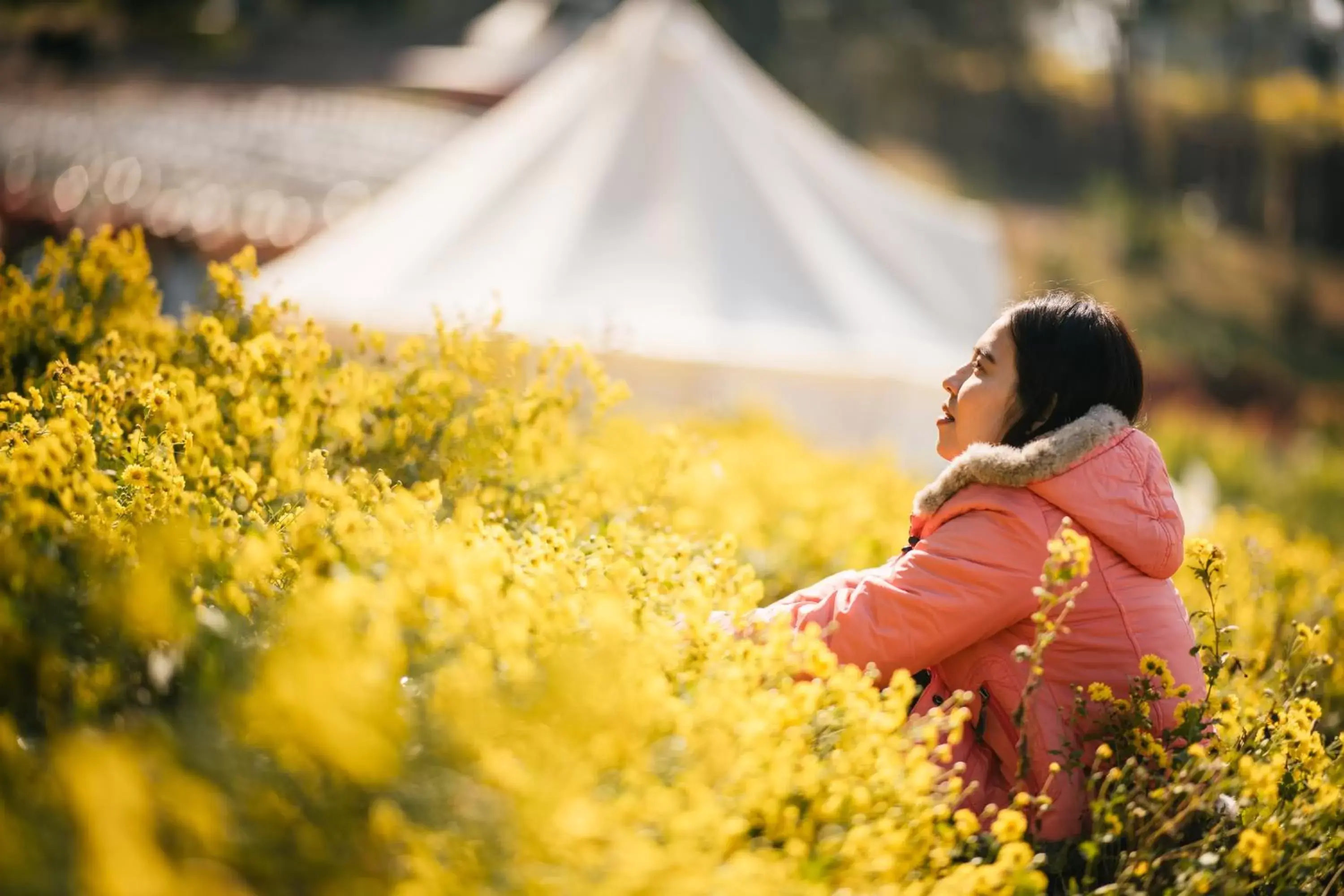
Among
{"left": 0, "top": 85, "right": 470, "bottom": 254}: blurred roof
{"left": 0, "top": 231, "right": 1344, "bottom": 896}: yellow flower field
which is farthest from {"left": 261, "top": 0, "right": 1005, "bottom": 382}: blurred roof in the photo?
{"left": 0, "top": 85, "right": 470, "bottom": 254}: blurred roof

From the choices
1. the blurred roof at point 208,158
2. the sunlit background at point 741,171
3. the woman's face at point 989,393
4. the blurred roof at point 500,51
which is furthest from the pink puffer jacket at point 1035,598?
the blurred roof at point 500,51

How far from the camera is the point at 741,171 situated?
5664 mm

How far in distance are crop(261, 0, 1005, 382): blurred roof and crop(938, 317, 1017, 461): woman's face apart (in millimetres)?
2080

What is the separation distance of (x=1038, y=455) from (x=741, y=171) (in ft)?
12.3

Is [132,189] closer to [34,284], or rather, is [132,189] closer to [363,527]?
[34,284]

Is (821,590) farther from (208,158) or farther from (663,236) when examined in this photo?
(208,158)

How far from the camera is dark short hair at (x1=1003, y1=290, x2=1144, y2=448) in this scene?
2270 millimetres

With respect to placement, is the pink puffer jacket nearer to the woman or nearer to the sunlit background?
the woman

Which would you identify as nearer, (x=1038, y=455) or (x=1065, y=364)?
(x=1038, y=455)

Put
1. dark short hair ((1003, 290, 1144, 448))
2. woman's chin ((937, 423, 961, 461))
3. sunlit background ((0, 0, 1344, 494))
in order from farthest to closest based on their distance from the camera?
sunlit background ((0, 0, 1344, 494)), woman's chin ((937, 423, 961, 461)), dark short hair ((1003, 290, 1144, 448))

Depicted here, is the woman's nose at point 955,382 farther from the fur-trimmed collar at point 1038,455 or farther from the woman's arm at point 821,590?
the woman's arm at point 821,590

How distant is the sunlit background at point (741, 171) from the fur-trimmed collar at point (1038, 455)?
46 cm

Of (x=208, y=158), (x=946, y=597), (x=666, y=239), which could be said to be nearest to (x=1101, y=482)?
(x=946, y=597)

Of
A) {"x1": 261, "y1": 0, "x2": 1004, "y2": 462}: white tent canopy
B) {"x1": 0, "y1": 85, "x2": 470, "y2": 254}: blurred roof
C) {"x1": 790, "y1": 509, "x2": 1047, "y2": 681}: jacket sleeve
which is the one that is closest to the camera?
{"x1": 790, "y1": 509, "x2": 1047, "y2": 681}: jacket sleeve
